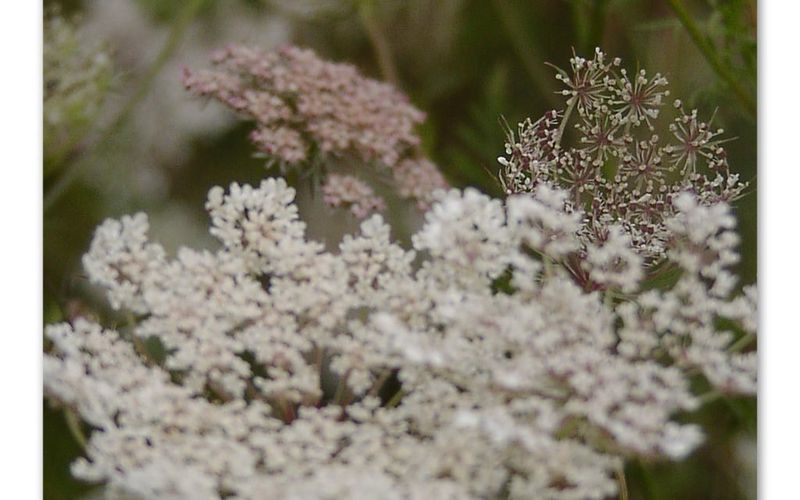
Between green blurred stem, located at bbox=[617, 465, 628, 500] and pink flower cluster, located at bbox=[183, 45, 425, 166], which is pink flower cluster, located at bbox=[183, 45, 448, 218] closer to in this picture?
pink flower cluster, located at bbox=[183, 45, 425, 166]

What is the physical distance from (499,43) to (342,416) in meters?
0.50

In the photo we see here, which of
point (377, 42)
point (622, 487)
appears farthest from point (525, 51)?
point (622, 487)

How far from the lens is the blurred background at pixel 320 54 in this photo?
1.22m

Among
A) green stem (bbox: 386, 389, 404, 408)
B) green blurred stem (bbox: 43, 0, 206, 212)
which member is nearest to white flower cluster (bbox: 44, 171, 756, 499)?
green stem (bbox: 386, 389, 404, 408)

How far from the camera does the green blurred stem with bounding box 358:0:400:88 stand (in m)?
1.25

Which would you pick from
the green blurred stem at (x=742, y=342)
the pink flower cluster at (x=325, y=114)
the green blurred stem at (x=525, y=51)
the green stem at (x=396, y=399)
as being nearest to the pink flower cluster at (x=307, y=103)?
the pink flower cluster at (x=325, y=114)

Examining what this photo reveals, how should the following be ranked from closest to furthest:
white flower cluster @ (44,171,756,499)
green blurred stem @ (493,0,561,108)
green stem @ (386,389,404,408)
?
white flower cluster @ (44,171,756,499) < green stem @ (386,389,404,408) < green blurred stem @ (493,0,561,108)

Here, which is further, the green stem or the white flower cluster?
the green stem

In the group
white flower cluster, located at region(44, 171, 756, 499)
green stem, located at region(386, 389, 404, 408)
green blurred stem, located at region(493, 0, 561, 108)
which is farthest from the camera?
green blurred stem, located at region(493, 0, 561, 108)

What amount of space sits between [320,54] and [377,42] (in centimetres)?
7

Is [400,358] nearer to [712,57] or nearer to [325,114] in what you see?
[325,114]

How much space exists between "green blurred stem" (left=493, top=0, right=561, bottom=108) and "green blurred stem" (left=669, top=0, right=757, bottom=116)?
189 millimetres

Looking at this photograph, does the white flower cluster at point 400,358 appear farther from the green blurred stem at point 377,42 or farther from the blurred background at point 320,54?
the green blurred stem at point 377,42
